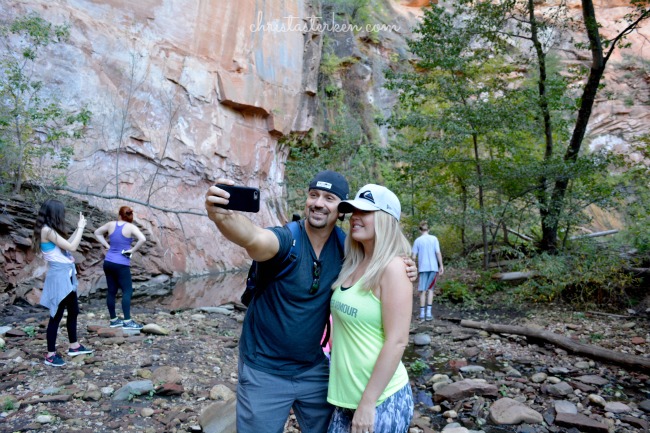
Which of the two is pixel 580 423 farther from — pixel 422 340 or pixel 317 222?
pixel 317 222

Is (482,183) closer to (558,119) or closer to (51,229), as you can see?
(558,119)

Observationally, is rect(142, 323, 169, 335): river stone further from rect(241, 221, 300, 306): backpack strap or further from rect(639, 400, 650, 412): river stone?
rect(639, 400, 650, 412): river stone

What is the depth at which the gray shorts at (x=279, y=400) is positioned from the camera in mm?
2375

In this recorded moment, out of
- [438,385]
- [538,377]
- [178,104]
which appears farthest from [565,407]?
[178,104]

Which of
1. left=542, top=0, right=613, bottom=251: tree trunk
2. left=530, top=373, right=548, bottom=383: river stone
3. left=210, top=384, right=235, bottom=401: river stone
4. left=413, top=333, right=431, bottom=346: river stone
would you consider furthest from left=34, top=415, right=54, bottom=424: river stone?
left=542, top=0, right=613, bottom=251: tree trunk

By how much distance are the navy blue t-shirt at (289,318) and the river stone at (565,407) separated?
3.61m

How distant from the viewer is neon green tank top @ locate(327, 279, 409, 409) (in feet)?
7.31

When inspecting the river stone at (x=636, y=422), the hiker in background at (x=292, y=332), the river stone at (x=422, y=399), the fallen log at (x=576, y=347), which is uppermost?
the hiker in background at (x=292, y=332)

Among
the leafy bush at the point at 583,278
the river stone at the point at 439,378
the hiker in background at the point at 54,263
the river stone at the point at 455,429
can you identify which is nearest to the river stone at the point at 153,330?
the hiker in background at the point at 54,263

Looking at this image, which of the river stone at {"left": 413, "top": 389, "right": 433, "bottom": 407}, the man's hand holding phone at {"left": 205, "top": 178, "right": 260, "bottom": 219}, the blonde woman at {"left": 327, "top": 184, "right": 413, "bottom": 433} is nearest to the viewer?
the man's hand holding phone at {"left": 205, "top": 178, "right": 260, "bottom": 219}

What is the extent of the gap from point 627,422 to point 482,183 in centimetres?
741

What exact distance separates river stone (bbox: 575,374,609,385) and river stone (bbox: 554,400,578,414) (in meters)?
0.82

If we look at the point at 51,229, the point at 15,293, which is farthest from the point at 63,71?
the point at 51,229

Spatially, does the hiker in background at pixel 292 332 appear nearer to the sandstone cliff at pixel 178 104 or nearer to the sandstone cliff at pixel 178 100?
the sandstone cliff at pixel 178 104
